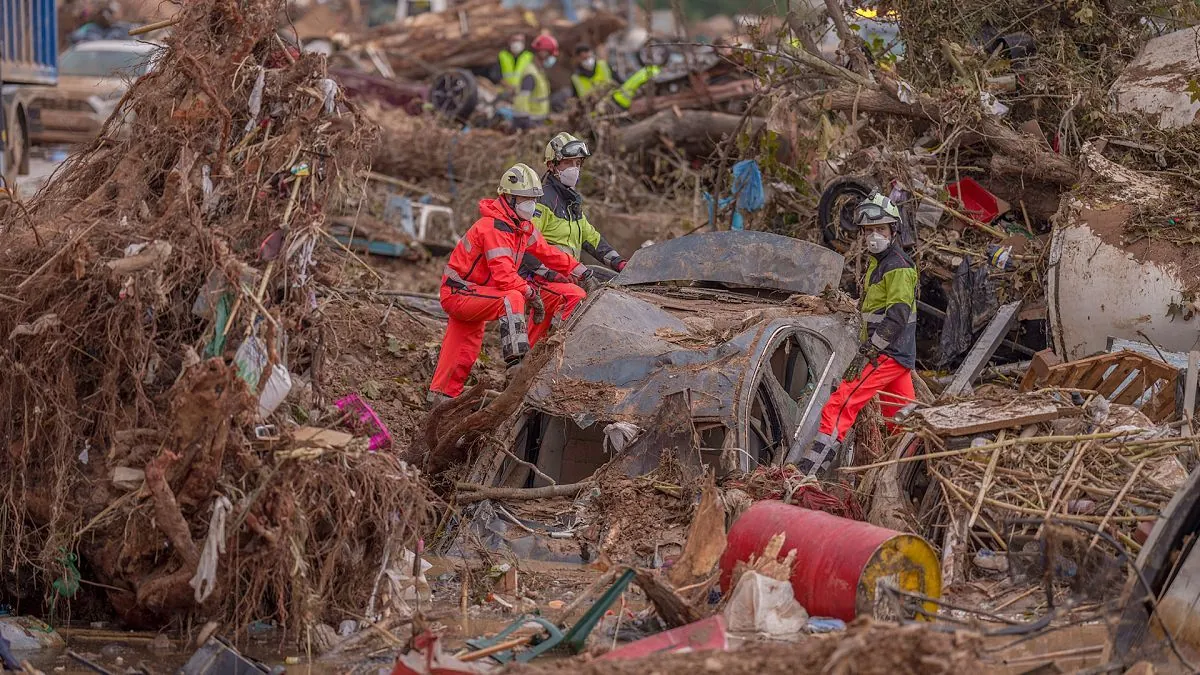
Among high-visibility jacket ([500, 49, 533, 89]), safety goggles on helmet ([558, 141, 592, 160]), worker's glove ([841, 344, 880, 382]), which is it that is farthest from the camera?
high-visibility jacket ([500, 49, 533, 89])

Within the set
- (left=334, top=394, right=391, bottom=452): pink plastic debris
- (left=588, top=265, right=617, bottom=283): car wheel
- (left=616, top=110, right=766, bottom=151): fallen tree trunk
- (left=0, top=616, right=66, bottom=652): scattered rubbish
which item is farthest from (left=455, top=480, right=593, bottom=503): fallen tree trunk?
(left=616, top=110, right=766, bottom=151): fallen tree trunk

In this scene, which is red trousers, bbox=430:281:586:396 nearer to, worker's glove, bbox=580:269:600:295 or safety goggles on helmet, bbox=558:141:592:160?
worker's glove, bbox=580:269:600:295

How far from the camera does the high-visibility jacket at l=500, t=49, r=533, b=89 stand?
21.1 m

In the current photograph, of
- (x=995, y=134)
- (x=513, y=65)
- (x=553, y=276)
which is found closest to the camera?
(x=553, y=276)

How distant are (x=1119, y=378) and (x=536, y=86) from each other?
540 inches

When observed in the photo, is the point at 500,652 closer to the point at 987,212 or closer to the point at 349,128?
the point at 349,128

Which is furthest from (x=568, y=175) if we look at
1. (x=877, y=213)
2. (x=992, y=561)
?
(x=992, y=561)

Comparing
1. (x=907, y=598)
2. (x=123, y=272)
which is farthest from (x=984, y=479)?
(x=123, y=272)

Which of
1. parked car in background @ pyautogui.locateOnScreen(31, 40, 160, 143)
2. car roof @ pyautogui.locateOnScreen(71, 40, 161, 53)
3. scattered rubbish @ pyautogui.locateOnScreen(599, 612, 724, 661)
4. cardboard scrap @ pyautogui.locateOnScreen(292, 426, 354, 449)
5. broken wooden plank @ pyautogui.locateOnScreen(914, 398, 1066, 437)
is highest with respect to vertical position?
cardboard scrap @ pyautogui.locateOnScreen(292, 426, 354, 449)

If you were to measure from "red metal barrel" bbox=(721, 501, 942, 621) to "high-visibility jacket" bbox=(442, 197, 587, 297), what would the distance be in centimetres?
300

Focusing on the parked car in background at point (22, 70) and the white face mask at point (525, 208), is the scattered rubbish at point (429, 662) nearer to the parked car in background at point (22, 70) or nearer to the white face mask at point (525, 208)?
the white face mask at point (525, 208)

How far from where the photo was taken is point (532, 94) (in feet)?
67.8

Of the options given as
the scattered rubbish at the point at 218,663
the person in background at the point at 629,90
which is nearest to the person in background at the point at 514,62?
the person in background at the point at 629,90

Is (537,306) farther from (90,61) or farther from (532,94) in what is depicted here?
(90,61)
